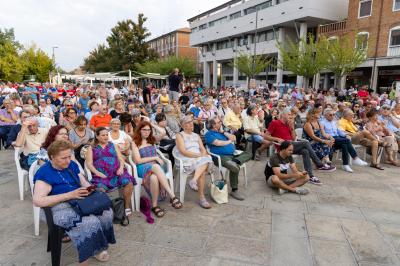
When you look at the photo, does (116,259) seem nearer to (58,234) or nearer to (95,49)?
(58,234)

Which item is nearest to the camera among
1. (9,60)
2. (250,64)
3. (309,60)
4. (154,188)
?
(154,188)

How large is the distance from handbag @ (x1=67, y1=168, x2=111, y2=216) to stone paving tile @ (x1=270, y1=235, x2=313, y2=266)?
163 centimetres

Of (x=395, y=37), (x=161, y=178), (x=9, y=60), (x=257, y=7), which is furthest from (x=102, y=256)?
(x=257, y=7)

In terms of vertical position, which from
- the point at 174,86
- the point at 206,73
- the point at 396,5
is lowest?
the point at 174,86

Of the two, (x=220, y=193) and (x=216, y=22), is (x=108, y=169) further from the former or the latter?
(x=216, y=22)

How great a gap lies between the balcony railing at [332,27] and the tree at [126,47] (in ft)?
86.6

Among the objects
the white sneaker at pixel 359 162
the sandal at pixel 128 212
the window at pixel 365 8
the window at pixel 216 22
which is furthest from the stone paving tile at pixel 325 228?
the window at pixel 216 22

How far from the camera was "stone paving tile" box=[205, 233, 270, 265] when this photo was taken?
270cm

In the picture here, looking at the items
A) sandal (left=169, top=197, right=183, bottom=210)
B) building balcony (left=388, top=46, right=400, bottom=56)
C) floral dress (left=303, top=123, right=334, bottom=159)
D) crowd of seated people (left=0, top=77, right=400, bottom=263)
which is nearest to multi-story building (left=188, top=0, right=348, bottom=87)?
building balcony (left=388, top=46, right=400, bottom=56)

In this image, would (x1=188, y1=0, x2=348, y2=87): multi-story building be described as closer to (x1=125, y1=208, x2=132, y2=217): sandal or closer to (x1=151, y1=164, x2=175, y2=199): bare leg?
(x1=151, y1=164, x2=175, y2=199): bare leg

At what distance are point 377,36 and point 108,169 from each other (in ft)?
77.2

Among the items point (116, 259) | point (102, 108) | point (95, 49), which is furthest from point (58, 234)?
point (95, 49)

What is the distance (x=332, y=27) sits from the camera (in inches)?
960

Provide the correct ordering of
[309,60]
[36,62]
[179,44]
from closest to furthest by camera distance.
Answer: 1. [309,60]
2. [36,62]
3. [179,44]
